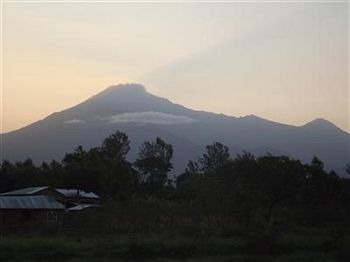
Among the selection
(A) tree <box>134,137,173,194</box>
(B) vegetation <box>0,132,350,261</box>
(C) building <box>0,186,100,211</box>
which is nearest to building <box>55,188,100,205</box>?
(C) building <box>0,186,100,211</box>

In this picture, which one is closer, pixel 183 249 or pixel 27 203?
pixel 183 249

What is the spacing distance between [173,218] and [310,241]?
36.0 ft

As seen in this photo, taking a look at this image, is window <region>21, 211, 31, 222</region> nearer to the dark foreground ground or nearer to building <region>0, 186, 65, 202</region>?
building <region>0, 186, 65, 202</region>

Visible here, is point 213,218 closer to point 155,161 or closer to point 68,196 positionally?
point 68,196

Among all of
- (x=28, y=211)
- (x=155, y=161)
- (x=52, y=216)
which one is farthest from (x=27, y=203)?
(x=155, y=161)

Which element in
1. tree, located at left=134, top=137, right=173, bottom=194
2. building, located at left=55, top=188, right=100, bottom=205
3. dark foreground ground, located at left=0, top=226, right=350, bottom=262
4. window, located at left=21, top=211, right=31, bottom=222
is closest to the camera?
dark foreground ground, located at left=0, top=226, right=350, bottom=262

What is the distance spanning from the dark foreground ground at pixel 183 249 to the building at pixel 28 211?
37.9ft

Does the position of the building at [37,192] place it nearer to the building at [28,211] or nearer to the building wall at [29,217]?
the building at [28,211]

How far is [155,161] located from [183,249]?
239 feet

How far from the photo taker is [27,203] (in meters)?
34.3

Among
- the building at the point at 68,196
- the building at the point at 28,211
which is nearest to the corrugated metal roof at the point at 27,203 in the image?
the building at the point at 28,211

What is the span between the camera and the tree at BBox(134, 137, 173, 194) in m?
89.8

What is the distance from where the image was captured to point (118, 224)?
99.3 ft

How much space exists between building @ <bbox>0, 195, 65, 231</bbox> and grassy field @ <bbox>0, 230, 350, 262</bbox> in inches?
455
